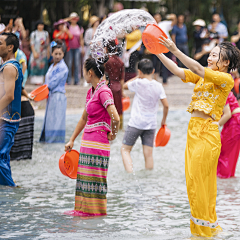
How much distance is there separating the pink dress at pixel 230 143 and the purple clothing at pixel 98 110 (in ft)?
8.13

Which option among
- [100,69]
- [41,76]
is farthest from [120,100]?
[41,76]

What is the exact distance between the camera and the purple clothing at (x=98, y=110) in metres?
4.87

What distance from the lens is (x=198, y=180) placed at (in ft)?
13.7

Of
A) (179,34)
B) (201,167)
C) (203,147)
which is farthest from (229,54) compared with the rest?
(179,34)

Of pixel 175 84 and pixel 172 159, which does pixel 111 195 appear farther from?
pixel 175 84

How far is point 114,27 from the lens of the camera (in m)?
5.72

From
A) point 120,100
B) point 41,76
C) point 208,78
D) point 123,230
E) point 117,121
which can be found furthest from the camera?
point 41,76

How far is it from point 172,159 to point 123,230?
3.67 meters

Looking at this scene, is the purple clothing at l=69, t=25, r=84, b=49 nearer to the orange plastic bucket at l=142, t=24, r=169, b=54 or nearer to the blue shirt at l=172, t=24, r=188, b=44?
the blue shirt at l=172, t=24, r=188, b=44

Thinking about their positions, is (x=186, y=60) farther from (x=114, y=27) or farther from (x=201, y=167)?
(x=114, y=27)

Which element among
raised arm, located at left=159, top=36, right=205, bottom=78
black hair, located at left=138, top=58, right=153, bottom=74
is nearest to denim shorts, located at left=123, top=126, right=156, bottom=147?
black hair, located at left=138, top=58, right=153, bottom=74

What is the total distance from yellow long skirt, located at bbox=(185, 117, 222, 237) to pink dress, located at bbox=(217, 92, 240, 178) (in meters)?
2.65

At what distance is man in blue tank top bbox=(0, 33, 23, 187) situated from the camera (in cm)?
570

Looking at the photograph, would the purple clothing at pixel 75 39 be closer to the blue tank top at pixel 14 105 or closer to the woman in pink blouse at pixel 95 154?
the blue tank top at pixel 14 105
